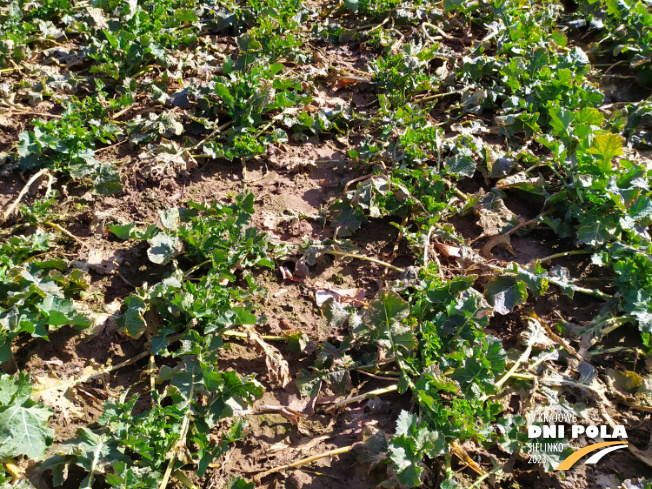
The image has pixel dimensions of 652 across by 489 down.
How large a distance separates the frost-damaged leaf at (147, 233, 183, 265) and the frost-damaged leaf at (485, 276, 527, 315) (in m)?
1.84

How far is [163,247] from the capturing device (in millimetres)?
3160

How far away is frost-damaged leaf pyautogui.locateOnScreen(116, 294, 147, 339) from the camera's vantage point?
2.83m

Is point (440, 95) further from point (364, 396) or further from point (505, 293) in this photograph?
point (364, 396)

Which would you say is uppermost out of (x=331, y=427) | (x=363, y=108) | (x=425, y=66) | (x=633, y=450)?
(x=425, y=66)

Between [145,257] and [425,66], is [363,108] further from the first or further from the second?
[145,257]

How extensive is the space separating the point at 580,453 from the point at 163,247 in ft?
8.07

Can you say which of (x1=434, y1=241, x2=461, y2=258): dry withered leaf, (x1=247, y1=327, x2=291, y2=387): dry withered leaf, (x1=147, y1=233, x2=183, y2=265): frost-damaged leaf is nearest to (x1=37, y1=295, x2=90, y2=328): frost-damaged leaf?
(x1=147, y1=233, x2=183, y2=265): frost-damaged leaf

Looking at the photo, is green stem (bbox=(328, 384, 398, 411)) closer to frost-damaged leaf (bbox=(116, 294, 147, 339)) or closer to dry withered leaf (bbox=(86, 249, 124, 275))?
frost-damaged leaf (bbox=(116, 294, 147, 339))

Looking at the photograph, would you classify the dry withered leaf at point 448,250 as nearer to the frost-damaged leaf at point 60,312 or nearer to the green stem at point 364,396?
the green stem at point 364,396

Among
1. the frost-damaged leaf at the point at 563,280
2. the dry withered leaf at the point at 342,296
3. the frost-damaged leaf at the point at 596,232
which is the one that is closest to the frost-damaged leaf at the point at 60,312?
the dry withered leaf at the point at 342,296

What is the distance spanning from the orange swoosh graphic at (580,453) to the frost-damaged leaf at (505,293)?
771 mm

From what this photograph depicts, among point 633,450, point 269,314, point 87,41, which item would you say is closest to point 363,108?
point 269,314

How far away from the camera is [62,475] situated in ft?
7.68

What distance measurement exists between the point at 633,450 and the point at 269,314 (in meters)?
1.99
